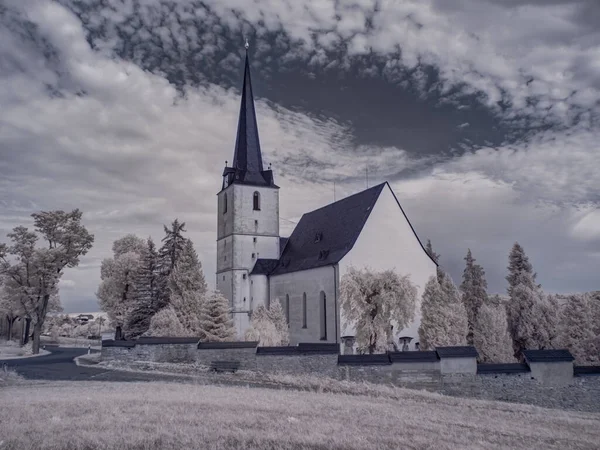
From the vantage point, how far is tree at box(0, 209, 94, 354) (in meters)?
36.9

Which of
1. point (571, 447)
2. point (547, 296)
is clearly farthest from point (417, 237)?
point (571, 447)

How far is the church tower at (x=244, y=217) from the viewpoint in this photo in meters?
40.8

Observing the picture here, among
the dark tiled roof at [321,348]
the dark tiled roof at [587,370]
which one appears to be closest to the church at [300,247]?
the dark tiled roof at [321,348]

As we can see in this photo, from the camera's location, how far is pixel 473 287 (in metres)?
41.5

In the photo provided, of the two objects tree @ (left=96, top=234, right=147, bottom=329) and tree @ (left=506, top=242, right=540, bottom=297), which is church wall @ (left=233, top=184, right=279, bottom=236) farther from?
tree @ (left=506, top=242, right=540, bottom=297)

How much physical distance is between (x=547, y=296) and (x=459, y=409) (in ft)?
95.7

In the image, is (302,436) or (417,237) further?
(417,237)

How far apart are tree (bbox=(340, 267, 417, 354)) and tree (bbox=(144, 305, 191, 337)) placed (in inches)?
367

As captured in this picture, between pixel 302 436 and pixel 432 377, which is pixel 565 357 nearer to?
pixel 432 377

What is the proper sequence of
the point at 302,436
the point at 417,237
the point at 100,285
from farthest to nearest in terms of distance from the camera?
1. the point at 100,285
2. the point at 417,237
3. the point at 302,436

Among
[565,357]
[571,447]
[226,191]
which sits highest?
[226,191]

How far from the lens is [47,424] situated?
9000 millimetres

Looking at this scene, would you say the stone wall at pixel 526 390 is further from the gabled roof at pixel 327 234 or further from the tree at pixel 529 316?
the tree at pixel 529 316

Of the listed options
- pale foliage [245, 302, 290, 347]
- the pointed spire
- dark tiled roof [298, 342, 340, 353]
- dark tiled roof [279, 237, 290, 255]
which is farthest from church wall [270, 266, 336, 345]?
dark tiled roof [298, 342, 340, 353]
